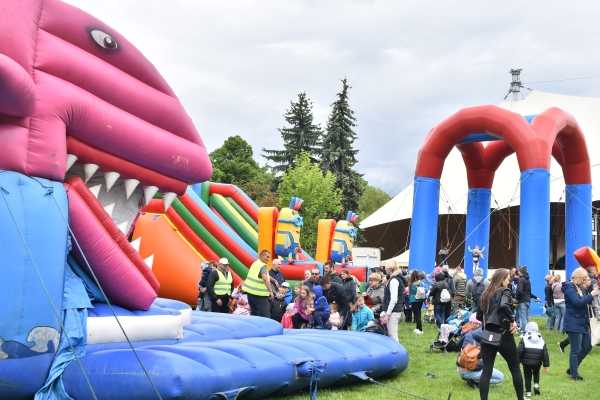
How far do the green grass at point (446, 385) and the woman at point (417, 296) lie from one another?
2175mm

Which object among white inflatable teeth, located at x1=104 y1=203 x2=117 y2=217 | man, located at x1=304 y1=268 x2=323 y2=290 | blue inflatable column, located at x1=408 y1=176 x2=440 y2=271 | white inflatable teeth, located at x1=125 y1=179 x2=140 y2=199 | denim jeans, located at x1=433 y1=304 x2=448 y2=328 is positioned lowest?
denim jeans, located at x1=433 y1=304 x2=448 y2=328

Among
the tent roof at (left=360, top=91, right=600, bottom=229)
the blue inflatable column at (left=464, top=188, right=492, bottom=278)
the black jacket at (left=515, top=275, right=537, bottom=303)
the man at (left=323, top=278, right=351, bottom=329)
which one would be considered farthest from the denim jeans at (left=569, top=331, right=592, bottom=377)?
the tent roof at (left=360, top=91, right=600, bottom=229)

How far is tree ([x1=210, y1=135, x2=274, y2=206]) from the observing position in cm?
3734

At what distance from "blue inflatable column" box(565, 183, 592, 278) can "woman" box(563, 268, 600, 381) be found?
9.36m

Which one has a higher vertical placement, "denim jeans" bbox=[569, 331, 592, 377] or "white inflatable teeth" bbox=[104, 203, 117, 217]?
"white inflatable teeth" bbox=[104, 203, 117, 217]

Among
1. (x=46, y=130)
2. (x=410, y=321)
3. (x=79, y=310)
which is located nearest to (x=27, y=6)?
(x=46, y=130)

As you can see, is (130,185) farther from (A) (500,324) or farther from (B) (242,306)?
(B) (242,306)

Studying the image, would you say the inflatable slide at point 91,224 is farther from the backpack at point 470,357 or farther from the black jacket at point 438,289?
the black jacket at point 438,289

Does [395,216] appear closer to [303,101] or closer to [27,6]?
[303,101]

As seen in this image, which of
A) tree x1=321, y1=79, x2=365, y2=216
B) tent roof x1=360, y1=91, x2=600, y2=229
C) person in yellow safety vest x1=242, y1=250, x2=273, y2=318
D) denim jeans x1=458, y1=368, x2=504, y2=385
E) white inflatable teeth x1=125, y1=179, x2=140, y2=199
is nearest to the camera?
white inflatable teeth x1=125, y1=179, x2=140, y2=199

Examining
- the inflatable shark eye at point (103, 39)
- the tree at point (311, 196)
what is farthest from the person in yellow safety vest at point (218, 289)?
the tree at point (311, 196)

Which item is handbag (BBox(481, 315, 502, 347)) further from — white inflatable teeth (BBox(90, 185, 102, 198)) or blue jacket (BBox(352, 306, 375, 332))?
white inflatable teeth (BBox(90, 185, 102, 198))

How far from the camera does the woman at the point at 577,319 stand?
6805 mm

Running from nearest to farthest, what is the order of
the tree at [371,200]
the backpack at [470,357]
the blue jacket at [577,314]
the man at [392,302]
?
the backpack at [470,357], the blue jacket at [577,314], the man at [392,302], the tree at [371,200]
